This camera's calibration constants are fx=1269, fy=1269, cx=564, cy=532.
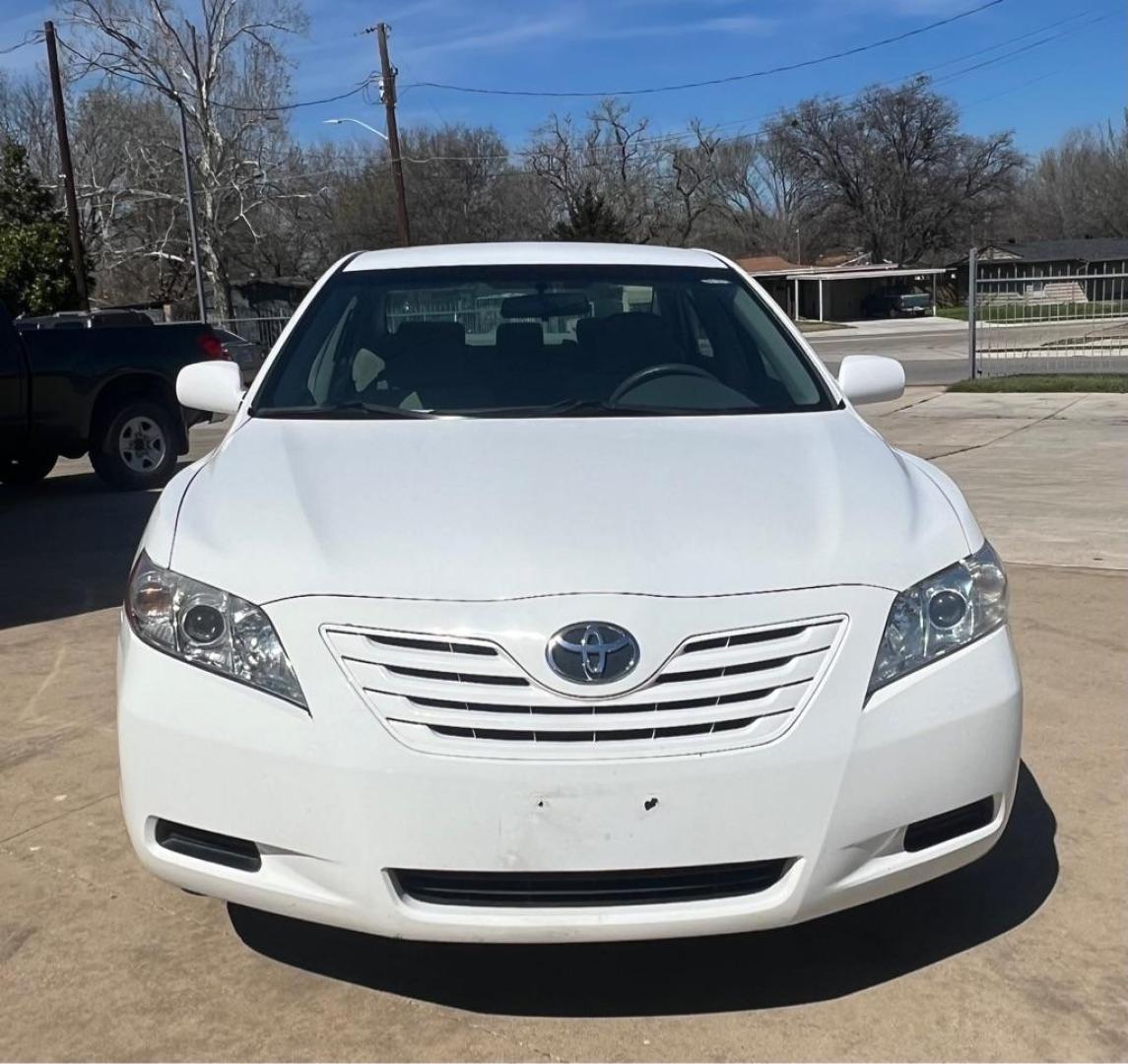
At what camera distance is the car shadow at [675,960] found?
2799 mm

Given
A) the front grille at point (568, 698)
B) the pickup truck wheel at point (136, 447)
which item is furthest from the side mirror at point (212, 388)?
the pickup truck wheel at point (136, 447)

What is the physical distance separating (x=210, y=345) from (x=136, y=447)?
3.48 ft

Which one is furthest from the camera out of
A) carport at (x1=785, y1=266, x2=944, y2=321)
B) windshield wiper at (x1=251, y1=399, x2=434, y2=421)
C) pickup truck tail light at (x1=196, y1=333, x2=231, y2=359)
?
carport at (x1=785, y1=266, x2=944, y2=321)

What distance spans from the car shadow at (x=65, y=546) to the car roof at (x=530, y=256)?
267 centimetres

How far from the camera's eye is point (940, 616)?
2.67 meters

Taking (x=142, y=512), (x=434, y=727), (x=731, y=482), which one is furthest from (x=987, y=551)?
(x=142, y=512)

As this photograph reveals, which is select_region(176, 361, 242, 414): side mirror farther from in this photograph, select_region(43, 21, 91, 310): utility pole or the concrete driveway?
select_region(43, 21, 91, 310): utility pole

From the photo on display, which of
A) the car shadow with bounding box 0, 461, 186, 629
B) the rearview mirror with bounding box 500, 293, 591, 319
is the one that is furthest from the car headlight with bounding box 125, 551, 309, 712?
the car shadow with bounding box 0, 461, 186, 629

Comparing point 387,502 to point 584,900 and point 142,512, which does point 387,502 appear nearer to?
point 584,900

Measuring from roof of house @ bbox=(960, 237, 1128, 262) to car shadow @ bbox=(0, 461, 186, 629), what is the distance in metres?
65.4

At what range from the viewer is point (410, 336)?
4148 mm

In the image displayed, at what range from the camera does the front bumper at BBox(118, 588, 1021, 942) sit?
2383 mm

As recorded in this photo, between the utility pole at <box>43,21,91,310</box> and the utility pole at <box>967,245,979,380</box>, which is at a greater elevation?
the utility pole at <box>43,21,91,310</box>

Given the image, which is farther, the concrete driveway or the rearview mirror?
the rearview mirror
